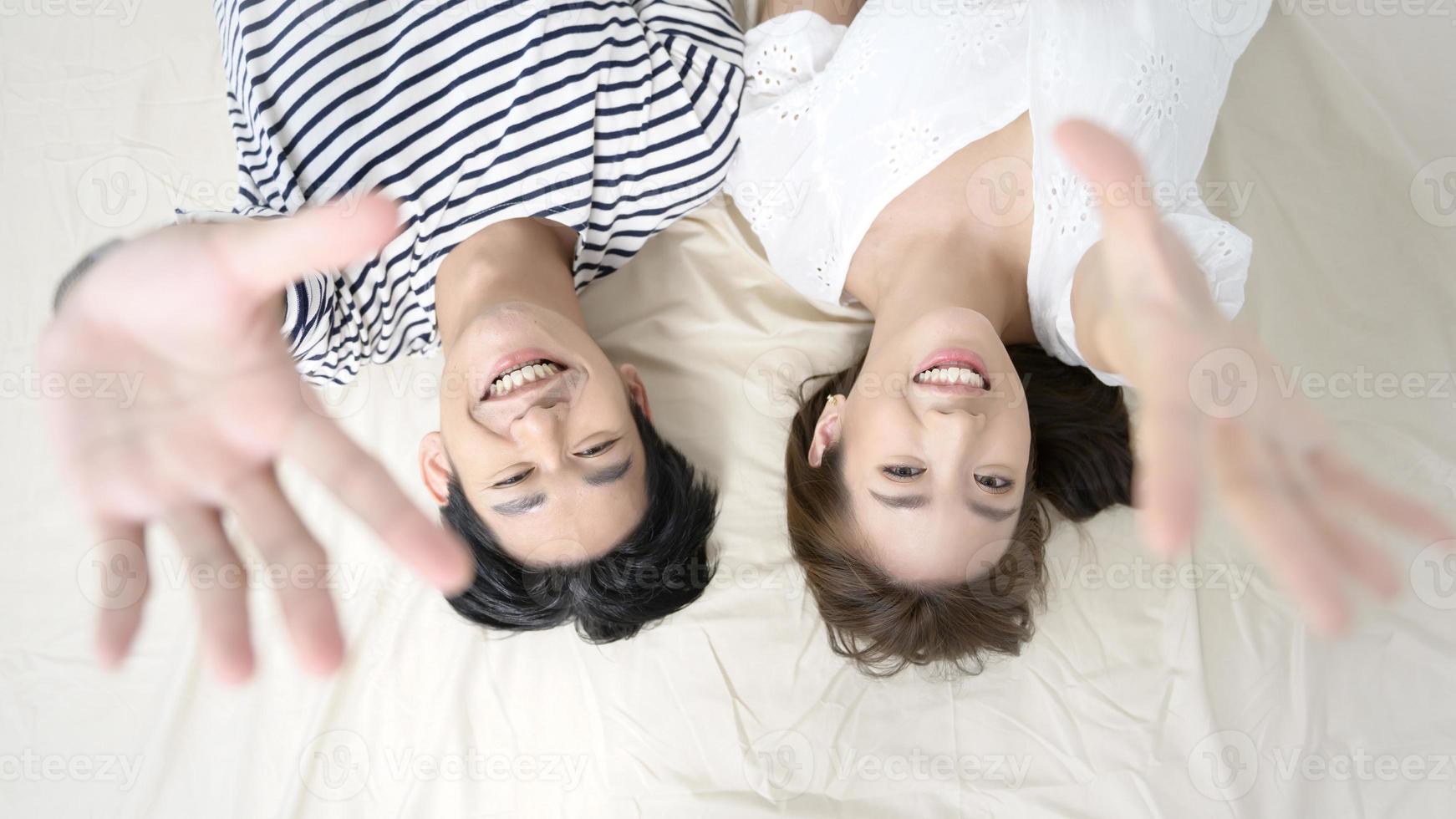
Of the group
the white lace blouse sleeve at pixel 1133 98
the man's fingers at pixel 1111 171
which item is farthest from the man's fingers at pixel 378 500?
the white lace blouse sleeve at pixel 1133 98

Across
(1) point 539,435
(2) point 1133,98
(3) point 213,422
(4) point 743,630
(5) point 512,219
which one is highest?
(2) point 1133,98

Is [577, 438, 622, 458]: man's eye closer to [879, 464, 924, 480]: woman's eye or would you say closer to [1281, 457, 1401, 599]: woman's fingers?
[879, 464, 924, 480]: woman's eye

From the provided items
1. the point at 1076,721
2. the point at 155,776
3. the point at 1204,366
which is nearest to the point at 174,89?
the point at 155,776

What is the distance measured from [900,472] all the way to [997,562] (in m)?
0.25

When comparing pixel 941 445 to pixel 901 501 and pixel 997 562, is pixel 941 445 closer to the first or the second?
pixel 901 501

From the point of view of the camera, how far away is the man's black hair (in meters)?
1.31

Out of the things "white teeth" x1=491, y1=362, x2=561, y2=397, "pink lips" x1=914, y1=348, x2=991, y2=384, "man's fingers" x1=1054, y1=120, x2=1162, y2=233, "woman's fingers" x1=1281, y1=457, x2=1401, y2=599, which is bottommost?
"white teeth" x1=491, y1=362, x2=561, y2=397

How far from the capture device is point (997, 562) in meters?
1.32

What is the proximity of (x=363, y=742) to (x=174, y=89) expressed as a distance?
1.33 metres

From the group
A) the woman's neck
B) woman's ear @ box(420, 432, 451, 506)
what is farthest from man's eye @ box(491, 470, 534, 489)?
the woman's neck

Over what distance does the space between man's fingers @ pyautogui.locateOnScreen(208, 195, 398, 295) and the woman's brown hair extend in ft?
2.66

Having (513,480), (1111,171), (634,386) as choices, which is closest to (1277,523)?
(1111,171)

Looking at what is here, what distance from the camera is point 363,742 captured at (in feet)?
4.94

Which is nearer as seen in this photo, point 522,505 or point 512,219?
point 522,505
